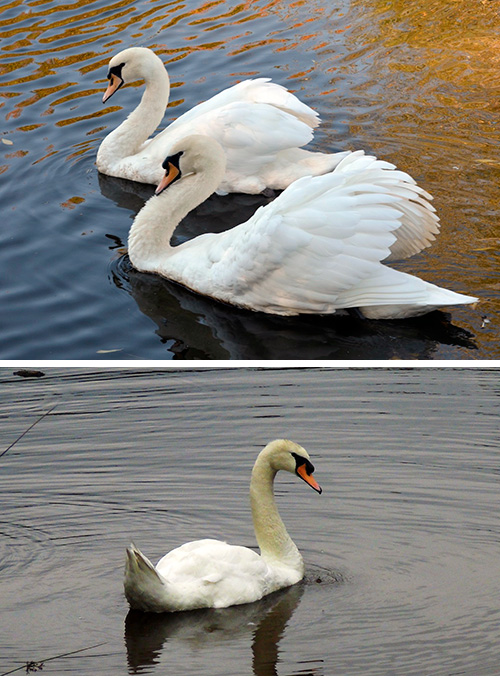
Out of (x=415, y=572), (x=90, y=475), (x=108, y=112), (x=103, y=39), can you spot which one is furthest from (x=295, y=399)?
(x=103, y=39)

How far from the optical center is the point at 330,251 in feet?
20.6

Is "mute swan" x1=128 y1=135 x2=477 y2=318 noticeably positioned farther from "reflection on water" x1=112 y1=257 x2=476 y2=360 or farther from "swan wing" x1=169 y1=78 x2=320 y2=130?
"swan wing" x1=169 y1=78 x2=320 y2=130

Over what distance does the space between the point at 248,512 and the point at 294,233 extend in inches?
68.0

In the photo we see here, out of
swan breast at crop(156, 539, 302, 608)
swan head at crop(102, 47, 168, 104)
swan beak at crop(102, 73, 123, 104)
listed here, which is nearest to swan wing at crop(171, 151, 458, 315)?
swan breast at crop(156, 539, 302, 608)

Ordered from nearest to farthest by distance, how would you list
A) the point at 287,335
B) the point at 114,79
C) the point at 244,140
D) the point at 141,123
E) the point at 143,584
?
the point at 143,584 < the point at 287,335 < the point at 244,140 < the point at 141,123 < the point at 114,79

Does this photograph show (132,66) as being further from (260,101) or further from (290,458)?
(290,458)

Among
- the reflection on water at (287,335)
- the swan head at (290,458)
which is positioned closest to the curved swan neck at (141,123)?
the reflection on water at (287,335)

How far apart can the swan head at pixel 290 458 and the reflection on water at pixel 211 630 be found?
71 cm

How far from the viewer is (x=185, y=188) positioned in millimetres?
7520

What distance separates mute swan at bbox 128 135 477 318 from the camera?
20.4 ft

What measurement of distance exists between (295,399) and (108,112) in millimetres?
A: 3845

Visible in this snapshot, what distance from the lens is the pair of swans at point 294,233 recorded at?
6234 mm

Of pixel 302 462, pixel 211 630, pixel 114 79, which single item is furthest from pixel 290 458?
pixel 114 79

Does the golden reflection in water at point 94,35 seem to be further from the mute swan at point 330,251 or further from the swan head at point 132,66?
the mute swan at point 330,251
